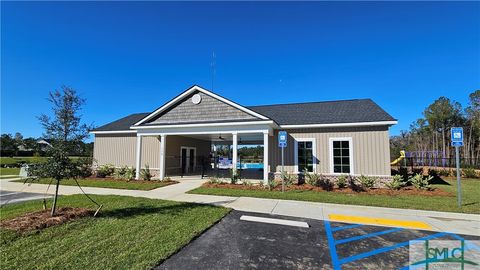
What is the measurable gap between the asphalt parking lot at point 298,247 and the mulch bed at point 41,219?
362 centimetres

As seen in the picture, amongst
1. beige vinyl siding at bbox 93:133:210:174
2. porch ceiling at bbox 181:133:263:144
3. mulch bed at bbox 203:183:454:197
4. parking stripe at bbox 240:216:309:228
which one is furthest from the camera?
porch ceiling at bbox 181:133:263:144

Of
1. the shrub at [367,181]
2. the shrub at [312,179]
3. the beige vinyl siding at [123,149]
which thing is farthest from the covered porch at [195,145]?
the shrub at [367,181]

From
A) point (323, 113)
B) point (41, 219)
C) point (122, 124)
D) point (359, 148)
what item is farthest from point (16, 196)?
point (359, 148)

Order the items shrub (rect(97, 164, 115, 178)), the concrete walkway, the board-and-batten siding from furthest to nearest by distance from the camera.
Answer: shrub (rect(97, 164, 115, 178)) → the board-and-batten siding → the concrete walkway

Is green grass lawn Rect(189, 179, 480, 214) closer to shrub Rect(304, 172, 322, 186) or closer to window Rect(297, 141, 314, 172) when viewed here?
shrub Rect(304, 172, 322, 186)

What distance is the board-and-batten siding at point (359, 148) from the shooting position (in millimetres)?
12078

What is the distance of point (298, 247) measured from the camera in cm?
460

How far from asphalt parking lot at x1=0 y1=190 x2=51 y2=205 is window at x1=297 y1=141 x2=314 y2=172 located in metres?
12.1

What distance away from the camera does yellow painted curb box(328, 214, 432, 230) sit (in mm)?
6102

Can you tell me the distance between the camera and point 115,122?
784 inches

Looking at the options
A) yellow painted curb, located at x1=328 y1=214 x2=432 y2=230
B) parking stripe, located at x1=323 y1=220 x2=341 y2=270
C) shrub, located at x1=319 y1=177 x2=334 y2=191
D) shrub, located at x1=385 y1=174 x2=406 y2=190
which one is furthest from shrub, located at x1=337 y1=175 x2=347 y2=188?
parking stripe, located at x1=323 y1=220 x2=341 y2=270

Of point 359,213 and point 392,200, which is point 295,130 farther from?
point 359,213

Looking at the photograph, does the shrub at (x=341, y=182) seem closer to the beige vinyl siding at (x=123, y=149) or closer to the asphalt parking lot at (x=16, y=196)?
the beige vinyl siding at (x=123, y=149)

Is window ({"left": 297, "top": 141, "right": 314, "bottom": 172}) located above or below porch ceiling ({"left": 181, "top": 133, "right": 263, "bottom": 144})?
below
